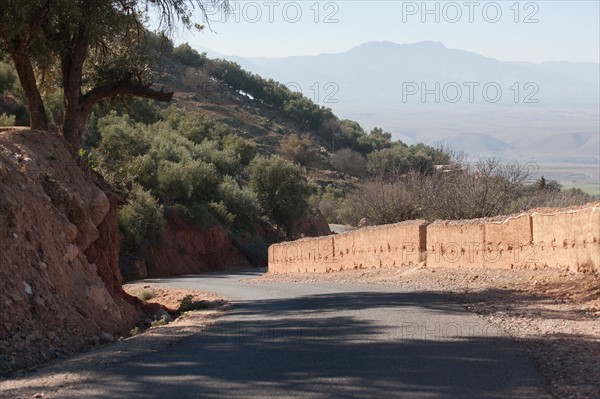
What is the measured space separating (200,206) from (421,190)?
1706 centimetres

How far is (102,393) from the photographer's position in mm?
8531

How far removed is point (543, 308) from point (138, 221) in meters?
31.2

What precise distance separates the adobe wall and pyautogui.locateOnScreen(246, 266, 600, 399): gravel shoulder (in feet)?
1.24

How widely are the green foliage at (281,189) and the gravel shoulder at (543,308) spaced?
38.1m

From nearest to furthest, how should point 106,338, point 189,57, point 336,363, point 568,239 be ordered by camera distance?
point 336,363
point 106,338
point 568,239
point 189,57

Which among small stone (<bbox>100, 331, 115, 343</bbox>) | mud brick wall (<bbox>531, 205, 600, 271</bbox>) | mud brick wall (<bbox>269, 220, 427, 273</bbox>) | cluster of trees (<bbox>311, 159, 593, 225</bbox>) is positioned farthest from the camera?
cluster of trees (<bbox>311, 159, 593, 225</bbox>)

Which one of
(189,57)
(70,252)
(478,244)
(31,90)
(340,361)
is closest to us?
(340,361)

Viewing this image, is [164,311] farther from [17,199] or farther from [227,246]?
[227,246]

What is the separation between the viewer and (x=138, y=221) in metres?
43.0

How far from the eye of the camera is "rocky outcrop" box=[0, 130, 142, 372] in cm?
1223

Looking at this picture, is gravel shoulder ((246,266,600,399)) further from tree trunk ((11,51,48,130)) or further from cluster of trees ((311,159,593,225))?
cluster of trees ((311,159,593,225))

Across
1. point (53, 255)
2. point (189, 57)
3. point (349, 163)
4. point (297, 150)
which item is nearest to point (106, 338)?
point (53, 255)

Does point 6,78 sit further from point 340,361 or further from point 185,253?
point 340,361

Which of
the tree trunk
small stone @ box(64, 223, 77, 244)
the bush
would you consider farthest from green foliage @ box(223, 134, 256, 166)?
small stone @ box(64, 223, 77, 244)
